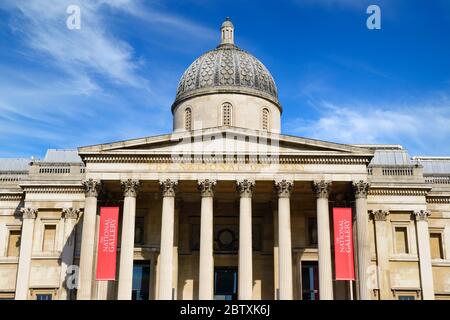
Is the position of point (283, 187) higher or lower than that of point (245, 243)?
higher

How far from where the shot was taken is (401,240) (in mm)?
40000

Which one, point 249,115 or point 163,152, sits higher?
point 249,115

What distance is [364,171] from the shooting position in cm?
3531

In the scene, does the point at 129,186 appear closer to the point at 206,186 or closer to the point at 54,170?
the point at 206,186

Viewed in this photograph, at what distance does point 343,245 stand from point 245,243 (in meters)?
5.51

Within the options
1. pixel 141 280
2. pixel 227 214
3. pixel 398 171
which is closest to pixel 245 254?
pixel 227 214

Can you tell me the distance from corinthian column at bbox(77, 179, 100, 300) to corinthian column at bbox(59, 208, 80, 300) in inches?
216

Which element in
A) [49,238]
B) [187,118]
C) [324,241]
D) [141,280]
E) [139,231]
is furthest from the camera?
[187,118]

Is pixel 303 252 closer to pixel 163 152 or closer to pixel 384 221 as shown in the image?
pixel 384 221

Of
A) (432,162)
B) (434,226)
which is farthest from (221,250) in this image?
(432,162)

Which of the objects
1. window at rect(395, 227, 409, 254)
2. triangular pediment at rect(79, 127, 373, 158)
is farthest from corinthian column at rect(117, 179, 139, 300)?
window at rect(395, 227, 409, 254)

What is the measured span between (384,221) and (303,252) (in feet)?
20.0
